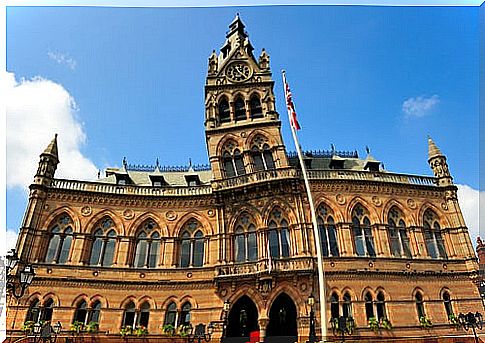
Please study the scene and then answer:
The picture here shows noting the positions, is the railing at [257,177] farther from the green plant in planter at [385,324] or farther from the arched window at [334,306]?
the green plant in planter at [385,324]

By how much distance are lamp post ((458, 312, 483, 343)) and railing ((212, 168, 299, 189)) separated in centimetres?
885

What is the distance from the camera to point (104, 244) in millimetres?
15703

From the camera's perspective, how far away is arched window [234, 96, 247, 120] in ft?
59.2

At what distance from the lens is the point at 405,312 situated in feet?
45.2

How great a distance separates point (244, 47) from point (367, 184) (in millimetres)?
10662

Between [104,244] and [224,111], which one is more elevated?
[224,111]

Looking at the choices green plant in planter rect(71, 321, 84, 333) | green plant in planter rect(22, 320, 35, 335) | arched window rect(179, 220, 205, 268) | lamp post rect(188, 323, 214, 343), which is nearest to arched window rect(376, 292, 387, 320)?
lamp post rect(188, 323, 214, 343)

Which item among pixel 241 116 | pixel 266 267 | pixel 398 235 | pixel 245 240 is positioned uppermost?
pixel 241 116

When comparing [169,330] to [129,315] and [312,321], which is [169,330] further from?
[312,321]

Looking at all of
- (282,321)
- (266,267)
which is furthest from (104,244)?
Answer: (282,321)

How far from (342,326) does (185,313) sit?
6.62 meters

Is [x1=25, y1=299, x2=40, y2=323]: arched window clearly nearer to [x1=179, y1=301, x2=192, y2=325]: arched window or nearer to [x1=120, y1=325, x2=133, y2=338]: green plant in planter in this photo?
[x1=120, y1=325, x2=133, y2=338]: green plant in planter

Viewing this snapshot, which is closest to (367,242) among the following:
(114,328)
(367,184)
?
(367,184)

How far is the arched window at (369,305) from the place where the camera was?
1372cm
